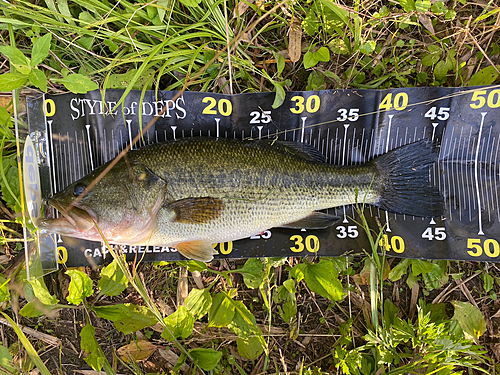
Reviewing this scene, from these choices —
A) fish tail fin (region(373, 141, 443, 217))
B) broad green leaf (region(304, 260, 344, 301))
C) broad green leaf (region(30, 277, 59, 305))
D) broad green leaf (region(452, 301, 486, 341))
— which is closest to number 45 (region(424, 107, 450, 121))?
fish tail fin (region(373, 141, 443, 217))

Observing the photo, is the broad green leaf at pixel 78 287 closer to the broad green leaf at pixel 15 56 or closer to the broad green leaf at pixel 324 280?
the broad green leaf at pixel 15 56

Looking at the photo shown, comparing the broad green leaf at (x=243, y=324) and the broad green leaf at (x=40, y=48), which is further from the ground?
the broad green leaf at (x=40, y=48)

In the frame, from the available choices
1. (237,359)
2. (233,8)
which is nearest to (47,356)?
(237,359)

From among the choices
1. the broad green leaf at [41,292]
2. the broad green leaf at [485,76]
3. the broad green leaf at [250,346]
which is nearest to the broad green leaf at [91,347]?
the broad green leaf at [41,292]

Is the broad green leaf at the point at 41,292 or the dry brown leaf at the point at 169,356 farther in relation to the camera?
the dry brown leaf at the point at 169,356

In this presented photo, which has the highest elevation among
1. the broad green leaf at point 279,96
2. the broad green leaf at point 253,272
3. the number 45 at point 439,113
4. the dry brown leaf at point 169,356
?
the broad green leaf at point 279,96
